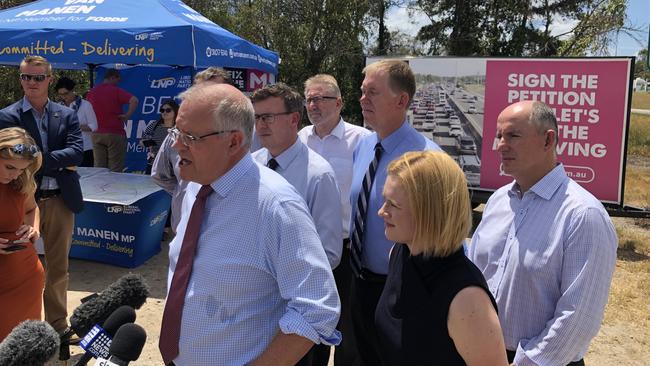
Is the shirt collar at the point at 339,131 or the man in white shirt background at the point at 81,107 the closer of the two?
the shirt collar at the point at 339,131

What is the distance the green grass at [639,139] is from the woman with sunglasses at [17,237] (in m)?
17.3

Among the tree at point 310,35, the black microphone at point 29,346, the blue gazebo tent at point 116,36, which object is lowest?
the black microphone at point 29,346

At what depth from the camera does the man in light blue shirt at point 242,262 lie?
61.4 inches

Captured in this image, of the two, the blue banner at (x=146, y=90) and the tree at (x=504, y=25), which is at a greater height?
the tree at (x=504, y=25)

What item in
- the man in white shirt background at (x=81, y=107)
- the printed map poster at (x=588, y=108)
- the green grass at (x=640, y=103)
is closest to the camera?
the printed map poster at (x=588, y=108)

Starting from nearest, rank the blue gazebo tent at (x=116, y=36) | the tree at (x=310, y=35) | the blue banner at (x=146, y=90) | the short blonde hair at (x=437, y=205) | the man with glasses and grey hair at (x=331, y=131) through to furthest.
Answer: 1. the short blonde hair at (x=437, y=205)
2. the man with glasses and grey hair at (x=331, y=131)
3. the blue gazebo tent at (x=116, y=36)
4. the blue banner at (x=146, y=90)
5. the tree at (x=310, y=35)

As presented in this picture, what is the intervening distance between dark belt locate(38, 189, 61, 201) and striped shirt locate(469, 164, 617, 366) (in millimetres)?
3369

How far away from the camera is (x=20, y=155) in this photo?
305 cm

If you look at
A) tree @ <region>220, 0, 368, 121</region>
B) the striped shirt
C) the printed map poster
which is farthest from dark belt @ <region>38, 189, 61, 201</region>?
tree @ <region>220, 0, 368, 121</region>

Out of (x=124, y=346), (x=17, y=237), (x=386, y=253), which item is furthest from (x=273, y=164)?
(x=17, y=237)

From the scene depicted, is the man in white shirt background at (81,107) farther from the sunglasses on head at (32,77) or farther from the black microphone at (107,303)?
the black microphone at (107,303)

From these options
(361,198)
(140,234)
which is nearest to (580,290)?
(361,198)

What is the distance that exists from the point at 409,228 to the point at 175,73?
8.89 metres

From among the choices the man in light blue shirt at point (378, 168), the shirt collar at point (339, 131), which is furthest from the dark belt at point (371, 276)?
the shirt collar at point (339, 131)
